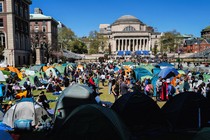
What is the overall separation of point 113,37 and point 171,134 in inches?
4340

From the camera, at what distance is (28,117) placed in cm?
994

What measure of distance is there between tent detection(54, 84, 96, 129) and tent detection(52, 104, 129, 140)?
2878 millimetres

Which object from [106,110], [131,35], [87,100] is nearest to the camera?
[106,110]

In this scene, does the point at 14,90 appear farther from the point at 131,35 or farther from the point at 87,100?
the point at 131,35

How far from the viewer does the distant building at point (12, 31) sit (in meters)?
43.5

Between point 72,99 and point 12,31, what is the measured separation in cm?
3763

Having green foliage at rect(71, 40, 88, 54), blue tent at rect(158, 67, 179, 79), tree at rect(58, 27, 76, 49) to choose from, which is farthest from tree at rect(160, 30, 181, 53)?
blue tent at rect(158, 67, 179, 79)

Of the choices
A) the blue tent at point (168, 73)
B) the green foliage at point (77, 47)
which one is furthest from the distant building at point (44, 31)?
the blue tent at point (168, 73)

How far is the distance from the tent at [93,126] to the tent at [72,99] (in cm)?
288

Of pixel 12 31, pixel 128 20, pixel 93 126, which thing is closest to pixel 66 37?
pixel 12 31

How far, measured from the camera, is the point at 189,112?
962 cm

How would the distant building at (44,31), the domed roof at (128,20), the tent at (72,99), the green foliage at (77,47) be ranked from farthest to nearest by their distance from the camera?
the domed roof at (128,20) → the green foliage at (77,47) → the distant building at (44,31) → the tent at (72,99)

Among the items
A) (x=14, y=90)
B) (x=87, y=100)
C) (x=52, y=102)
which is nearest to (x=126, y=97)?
(x=87, y=100)

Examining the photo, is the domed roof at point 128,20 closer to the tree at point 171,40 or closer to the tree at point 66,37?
the tree at point 171,40
